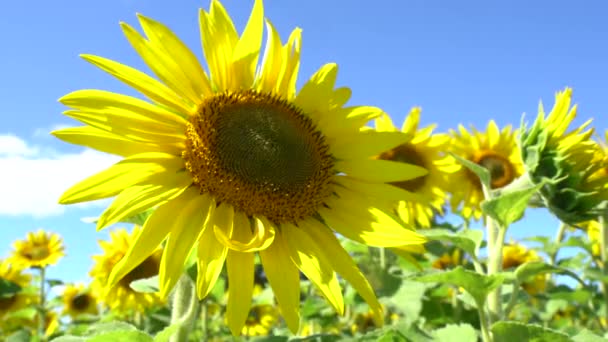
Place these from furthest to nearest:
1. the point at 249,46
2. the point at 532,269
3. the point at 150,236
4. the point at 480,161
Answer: the point at 480,161 → the point at 532,269 → the point at 249,46 → the point at 150,236

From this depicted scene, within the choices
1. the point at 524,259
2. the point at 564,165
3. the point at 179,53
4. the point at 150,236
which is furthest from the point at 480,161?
the point at 150,236

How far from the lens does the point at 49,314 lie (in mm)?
10289

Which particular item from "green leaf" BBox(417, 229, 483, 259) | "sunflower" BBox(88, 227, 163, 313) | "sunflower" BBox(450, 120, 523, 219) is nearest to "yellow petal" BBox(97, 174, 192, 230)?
"green leaf" BBox(417, 229, 483, 259)

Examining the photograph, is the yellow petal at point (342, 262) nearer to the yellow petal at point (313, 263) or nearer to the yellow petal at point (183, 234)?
the yellow petal at point (313, 263)

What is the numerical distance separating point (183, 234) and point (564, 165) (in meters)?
2.08

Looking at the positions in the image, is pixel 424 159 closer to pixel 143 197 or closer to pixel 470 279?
pixel 470 279

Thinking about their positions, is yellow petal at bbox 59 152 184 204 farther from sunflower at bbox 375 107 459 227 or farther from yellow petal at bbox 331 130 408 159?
sunflower at bbox 375 107 459 227

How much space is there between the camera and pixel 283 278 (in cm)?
241

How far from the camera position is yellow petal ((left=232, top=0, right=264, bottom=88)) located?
258 centimetres

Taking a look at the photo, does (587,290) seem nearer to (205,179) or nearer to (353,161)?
(353,161)

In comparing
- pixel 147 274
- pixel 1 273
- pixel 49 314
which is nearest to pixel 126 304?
pixel 147 274

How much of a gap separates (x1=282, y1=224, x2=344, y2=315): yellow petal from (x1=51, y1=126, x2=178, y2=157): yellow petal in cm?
62

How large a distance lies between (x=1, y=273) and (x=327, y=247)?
762 cm

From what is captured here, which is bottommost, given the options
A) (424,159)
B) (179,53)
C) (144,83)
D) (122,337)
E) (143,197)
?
(122,337)
